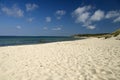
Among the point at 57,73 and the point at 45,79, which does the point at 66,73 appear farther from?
the point at 45,79

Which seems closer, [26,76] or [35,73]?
[26,76]

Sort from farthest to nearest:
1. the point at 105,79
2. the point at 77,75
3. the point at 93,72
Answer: the point at 93,72 < the point at 77,75 < the point at 105,79

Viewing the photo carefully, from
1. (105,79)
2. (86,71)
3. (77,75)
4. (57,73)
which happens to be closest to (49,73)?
(57,73)

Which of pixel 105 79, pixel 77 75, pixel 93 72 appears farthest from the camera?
pixel 93 72

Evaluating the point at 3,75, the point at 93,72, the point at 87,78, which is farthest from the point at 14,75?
the point at 93,72

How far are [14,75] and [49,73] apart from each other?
1.32 m

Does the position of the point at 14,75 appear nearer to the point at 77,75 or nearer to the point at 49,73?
the point at 49,73

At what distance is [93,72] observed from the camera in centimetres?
489

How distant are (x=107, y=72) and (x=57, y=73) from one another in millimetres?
1943

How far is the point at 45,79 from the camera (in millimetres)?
4363

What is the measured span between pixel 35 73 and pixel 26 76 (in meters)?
0.42

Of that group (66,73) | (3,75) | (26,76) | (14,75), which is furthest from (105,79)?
(3,75)

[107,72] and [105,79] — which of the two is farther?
[107,72]

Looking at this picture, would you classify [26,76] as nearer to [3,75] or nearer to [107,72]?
[3,75]
